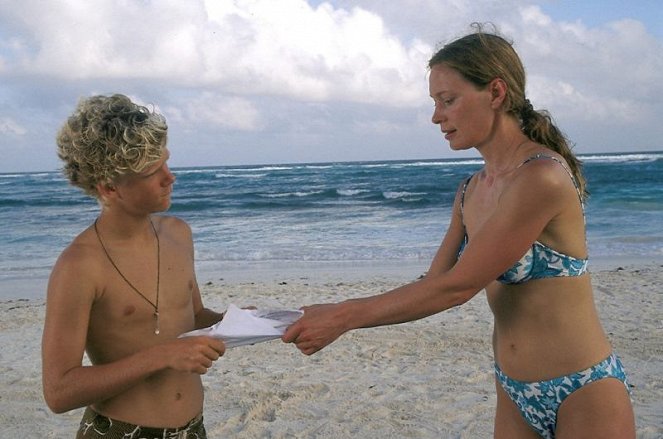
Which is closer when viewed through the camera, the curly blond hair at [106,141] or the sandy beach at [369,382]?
the curly blond hair at [106,141]

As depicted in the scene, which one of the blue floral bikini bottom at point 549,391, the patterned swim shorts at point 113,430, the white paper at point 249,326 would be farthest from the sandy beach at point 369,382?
the white paper at point 249,326

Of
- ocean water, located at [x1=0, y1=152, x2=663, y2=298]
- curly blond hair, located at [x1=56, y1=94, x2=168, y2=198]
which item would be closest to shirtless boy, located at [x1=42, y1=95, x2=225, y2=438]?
curly blond hair, located at [x1=56, y1=94, x2=168, y2=198]

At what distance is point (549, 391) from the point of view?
2320 millimetres

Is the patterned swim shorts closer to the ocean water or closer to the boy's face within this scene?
the boy's face

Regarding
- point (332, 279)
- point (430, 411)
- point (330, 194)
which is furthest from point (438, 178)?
point (430, 411)

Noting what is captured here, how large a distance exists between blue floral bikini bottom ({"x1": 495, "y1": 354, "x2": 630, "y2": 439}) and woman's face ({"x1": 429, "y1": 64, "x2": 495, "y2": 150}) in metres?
0.83

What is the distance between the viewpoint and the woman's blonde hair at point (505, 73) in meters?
2.39

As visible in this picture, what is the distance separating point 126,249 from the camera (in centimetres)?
243

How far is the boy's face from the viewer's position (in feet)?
7.72

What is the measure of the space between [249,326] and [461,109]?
102 cm

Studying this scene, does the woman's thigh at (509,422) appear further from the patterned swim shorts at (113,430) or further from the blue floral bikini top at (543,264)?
the patterned swim shorts at (113,430)

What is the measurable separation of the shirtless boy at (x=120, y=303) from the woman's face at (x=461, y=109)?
3.13ft

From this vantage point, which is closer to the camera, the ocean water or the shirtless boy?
the shirtless boy

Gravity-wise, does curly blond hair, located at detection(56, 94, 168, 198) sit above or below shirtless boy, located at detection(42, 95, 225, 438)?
above
